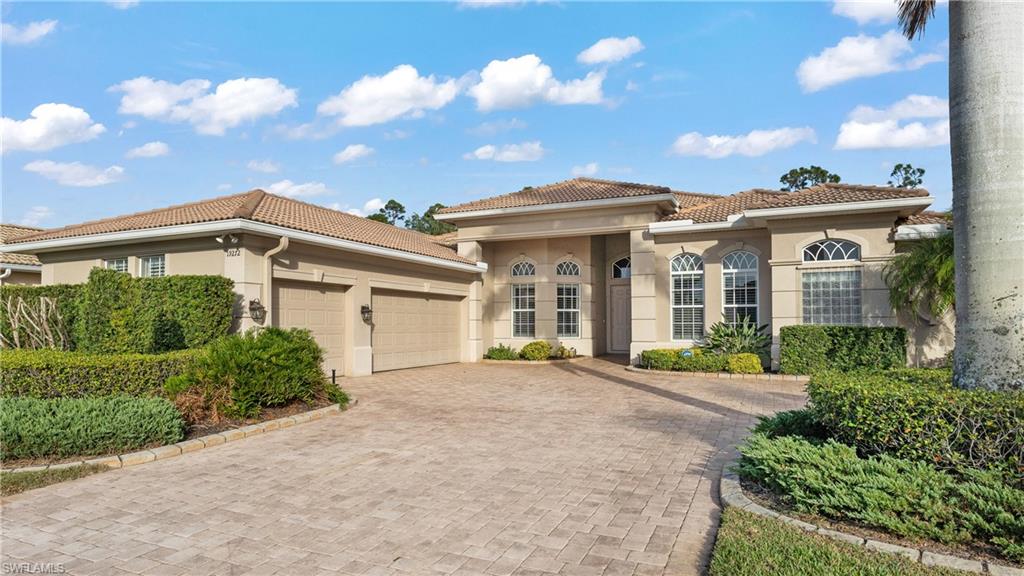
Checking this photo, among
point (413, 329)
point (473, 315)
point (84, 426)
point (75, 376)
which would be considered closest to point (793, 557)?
point (84, 426)

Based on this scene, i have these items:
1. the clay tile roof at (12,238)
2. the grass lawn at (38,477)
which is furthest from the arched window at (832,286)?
the clay tile roof at (12,238)

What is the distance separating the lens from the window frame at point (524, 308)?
19.8 metres

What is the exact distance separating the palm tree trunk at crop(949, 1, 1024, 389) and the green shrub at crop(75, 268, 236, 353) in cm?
1085

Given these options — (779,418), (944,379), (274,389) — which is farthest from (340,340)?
(944,379)

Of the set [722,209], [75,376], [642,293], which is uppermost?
[722,209]

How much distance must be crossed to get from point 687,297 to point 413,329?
778 cm

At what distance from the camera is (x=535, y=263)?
64.6 feet

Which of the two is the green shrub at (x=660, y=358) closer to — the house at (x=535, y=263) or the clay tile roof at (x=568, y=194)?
the house at (x=535, y=263)

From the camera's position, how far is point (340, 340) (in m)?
14.3

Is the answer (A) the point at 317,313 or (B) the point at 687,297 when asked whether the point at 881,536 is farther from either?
(B) the point at 687,297

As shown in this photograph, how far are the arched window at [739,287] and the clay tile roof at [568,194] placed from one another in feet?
8.51

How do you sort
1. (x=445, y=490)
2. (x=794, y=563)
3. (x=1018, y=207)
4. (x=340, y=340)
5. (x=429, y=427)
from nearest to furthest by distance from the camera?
(x=794, y=563)
(x=1018, y=207)
(x=445, y=490)
(x=429, y=427)
(x=340, y=340)

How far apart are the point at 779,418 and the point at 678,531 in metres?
2.59

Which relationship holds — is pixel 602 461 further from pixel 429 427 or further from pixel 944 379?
pixel 944 379
